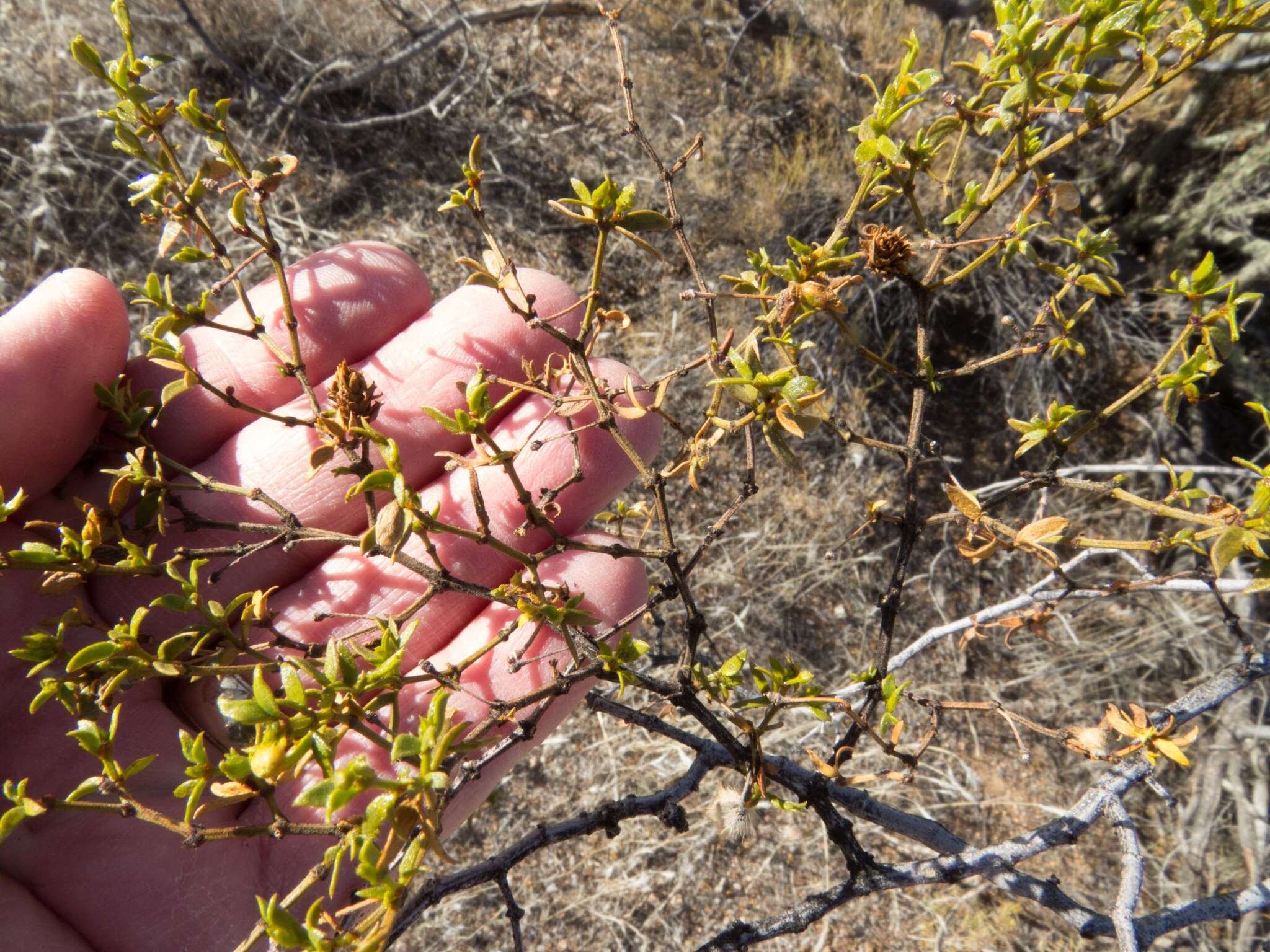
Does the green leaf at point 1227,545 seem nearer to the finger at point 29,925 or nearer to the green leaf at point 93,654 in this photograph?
the green leaf at point 93,654

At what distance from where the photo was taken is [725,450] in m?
3.06

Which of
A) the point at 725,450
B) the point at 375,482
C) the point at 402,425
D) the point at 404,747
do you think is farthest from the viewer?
the point at 725,450

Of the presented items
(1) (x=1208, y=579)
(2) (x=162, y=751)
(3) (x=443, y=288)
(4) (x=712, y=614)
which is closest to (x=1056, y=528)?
(1) (x=1208, y=579)

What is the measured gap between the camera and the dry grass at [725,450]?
2652mm

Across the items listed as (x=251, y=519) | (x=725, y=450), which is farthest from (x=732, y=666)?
(x=725, y=450)

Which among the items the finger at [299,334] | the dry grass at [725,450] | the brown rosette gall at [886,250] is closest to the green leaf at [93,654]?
the finger at [299,334]

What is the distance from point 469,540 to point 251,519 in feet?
1.64

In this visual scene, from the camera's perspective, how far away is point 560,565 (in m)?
1.75

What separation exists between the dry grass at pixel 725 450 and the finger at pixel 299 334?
1.44 metres

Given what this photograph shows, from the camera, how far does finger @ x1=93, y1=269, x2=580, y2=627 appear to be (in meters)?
1.81

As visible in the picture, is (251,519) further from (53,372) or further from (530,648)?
(530,648)

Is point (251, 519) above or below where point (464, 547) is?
above

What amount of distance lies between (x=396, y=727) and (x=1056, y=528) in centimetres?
89

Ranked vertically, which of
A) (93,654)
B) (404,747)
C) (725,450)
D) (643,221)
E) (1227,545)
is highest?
(643,221)
